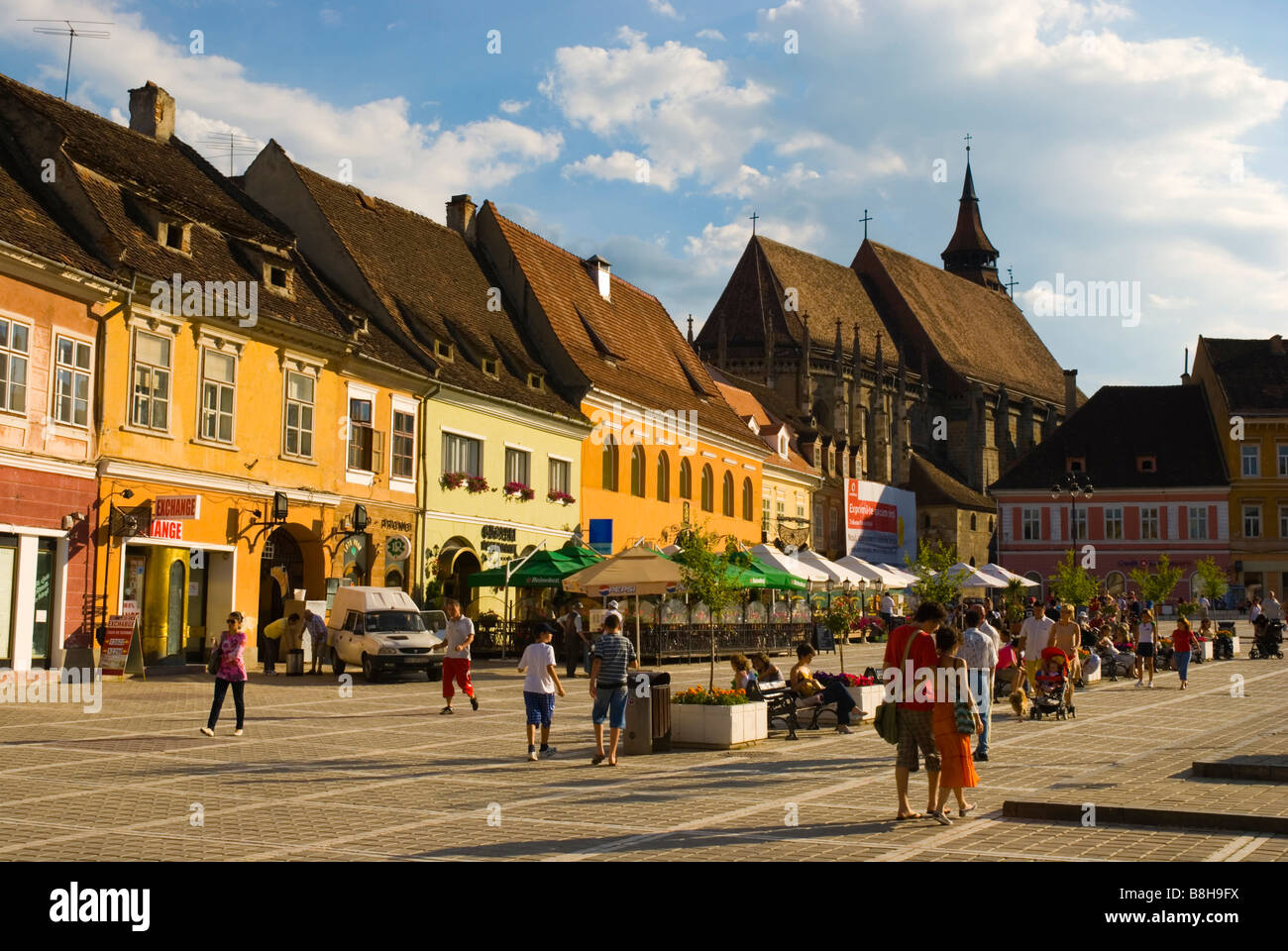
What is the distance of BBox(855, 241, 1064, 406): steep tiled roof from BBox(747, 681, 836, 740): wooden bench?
81.9 meters

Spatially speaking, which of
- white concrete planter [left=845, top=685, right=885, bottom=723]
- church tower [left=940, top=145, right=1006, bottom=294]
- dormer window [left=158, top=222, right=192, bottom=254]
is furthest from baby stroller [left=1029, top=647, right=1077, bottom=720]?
church tower [left=940, top=145, right=1006, bottom=294]

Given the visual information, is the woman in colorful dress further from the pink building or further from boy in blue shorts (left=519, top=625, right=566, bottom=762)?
the pink building

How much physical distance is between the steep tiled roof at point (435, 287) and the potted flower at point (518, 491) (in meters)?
2.23

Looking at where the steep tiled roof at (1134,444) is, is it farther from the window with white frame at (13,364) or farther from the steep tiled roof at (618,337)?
the window with white frame at (13,364)

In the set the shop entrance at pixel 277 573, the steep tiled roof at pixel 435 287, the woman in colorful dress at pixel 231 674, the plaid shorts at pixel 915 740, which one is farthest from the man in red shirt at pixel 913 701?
the steep tiled roof at pixel 435 287

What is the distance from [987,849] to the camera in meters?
10.1

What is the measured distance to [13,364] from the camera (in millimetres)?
23422

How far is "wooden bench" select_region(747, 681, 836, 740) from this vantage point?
18703 millimetres

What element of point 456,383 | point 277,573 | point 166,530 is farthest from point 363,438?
point 166,530

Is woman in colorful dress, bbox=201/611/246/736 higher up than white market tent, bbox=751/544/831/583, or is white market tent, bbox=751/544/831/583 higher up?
white market tent, bbox=751/544/831/583

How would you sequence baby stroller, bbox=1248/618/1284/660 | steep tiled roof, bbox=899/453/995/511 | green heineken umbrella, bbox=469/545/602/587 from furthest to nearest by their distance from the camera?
steep tiled roof, bbox=899/453/995/511, baby stroller, bbox=1248/618/1284/660, green heineken umbrella, bbox=469/545/602/587

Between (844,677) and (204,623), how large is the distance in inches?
559

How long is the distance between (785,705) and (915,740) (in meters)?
7.51

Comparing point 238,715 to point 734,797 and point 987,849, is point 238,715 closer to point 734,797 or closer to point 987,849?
point 734,797
